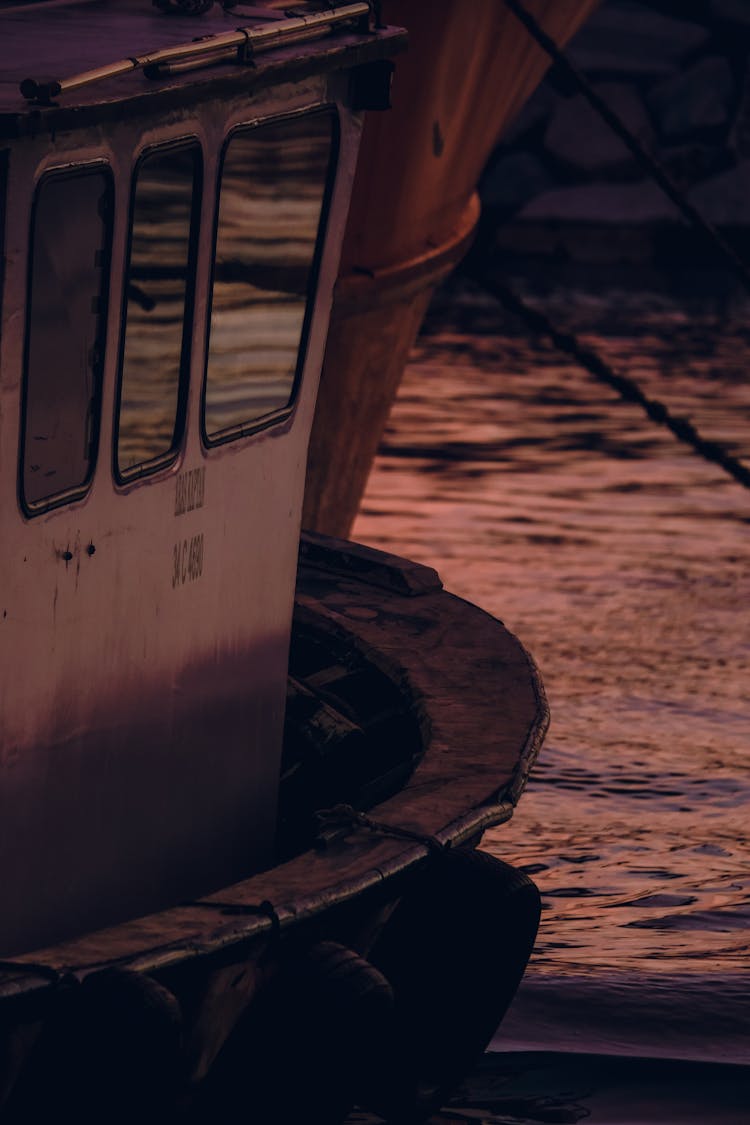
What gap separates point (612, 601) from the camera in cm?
1442

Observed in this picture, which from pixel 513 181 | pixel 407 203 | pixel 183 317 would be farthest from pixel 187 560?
pixel 513 181

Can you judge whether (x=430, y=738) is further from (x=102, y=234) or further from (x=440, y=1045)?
(x=102, y=234)

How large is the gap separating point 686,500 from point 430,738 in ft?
33.5

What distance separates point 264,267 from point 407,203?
16.2ft

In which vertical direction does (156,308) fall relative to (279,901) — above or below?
above

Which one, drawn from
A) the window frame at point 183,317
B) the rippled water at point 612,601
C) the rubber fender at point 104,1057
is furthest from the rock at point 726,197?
the rubber fender at point 104,1057

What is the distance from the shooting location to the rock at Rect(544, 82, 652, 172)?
2894 centimetres

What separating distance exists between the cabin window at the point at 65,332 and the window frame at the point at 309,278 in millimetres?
528

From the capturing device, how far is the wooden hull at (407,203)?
429 inches

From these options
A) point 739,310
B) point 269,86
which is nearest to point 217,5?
point 269,86

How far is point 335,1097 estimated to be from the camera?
232 inches

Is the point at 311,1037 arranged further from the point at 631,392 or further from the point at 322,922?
the point at 631,392

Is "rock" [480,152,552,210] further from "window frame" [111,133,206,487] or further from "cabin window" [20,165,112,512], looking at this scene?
"cabin window" [20,165,112,512]

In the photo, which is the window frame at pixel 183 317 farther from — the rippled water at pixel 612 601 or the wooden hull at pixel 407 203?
the wooden hull at pixel 407 203
